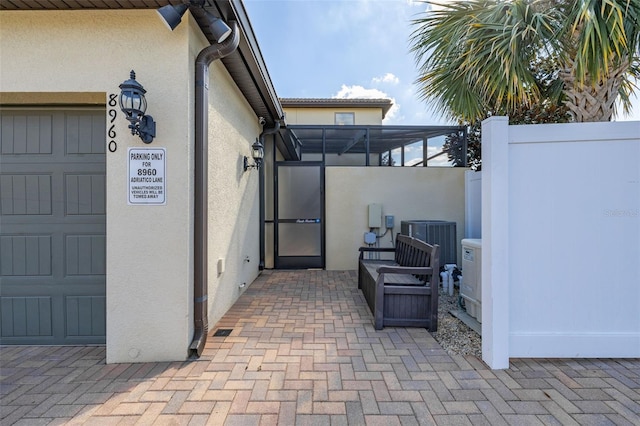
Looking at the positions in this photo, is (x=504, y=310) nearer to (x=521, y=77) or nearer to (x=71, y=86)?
(x=521, y=77)

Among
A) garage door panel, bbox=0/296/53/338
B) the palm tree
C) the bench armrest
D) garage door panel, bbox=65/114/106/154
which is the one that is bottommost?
garage door panel, bbox=0/296/53/338

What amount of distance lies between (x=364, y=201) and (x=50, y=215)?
5.43m

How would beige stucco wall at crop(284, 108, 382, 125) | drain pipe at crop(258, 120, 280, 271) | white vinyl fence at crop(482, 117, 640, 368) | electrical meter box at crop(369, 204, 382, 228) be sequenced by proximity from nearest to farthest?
white vinyl fence at crop(482, 117, 640, 368), drain pipe at crop(258, 120, 280, 271), electrical meter box at crop(369, 204, 382, 228), beige stucco wall at crop(284, 108, 382, 125)

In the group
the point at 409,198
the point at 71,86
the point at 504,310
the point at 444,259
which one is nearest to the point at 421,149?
the point at 409,198

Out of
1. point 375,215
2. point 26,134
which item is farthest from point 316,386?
point 375,215

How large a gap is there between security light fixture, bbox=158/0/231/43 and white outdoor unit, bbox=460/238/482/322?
3.76m

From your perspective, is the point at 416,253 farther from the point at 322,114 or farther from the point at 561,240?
the point at 322,114

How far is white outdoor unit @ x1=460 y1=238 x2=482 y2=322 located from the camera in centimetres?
348

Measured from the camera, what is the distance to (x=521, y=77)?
2990 mm

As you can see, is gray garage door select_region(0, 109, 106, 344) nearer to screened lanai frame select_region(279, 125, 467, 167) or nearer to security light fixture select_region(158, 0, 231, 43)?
security light fixture select_region(158, 0, 231, 43)

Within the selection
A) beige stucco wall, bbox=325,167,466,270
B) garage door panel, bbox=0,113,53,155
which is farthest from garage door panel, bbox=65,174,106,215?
beige stucco wall, bbox=325,167,466,270

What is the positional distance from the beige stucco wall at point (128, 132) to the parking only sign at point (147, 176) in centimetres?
6

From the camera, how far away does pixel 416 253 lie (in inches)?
157

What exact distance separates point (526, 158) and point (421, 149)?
4559mm
